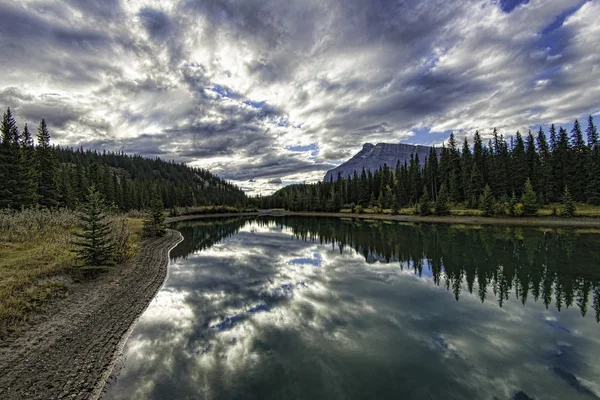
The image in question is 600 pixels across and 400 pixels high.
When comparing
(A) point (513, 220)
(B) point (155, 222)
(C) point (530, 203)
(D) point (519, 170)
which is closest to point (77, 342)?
(B) point (155, 222)

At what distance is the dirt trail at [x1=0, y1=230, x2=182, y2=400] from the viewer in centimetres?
754

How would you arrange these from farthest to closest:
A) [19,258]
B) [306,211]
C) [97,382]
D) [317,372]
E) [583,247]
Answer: [306,211] → [583,247] → [19,258] → [317,372] → [97,382]

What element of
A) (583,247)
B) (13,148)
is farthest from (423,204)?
(13,148)

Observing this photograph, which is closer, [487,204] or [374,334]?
[374,334]

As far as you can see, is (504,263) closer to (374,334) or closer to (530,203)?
(374,334)

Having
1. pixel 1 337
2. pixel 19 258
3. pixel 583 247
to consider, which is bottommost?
pixel 583 247

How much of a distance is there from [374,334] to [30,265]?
19622mm

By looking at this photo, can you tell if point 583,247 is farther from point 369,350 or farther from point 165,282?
point 165,282

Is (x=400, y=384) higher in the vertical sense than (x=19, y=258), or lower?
lower

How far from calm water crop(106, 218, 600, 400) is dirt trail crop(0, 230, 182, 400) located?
2.93 ft

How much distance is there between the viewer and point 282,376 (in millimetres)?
9141

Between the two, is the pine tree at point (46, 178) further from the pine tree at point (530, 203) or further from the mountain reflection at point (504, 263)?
the pine tree at point (530, 203)

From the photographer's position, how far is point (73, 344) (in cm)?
977

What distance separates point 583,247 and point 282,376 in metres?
40.2
